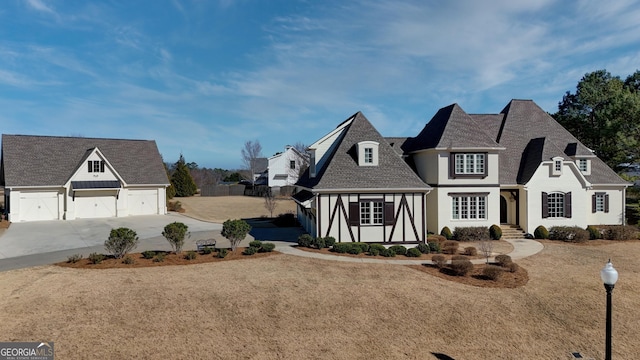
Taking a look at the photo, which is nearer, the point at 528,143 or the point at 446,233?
the point at 446,233

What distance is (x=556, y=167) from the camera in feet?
84.3

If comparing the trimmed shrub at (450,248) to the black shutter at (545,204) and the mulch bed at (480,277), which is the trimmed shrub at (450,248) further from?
the black shutter at (545,204)

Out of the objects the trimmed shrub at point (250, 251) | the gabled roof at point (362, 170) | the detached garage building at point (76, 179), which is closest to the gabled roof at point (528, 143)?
the gabled roof at point (362, 170)

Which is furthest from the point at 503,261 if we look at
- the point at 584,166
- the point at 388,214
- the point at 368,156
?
the point at 584,166

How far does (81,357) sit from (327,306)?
686 centimetres

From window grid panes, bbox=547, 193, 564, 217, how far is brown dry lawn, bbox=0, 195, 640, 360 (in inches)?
404

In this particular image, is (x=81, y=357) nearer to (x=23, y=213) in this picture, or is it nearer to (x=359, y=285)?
(x=359, y=285)

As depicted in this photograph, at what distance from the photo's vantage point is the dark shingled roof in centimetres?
3366

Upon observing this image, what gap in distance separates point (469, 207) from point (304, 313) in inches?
690

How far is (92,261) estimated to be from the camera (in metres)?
17.0

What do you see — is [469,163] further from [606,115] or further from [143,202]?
[143,202]

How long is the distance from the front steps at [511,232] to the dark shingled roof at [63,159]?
31.4 metres

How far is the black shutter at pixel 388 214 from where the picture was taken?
21.1 m

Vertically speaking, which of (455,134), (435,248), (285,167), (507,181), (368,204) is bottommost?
(435,248)
